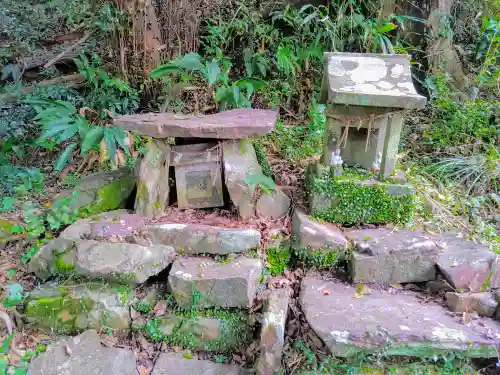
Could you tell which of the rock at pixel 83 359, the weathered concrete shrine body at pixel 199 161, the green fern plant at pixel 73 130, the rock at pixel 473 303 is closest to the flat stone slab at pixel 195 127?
the weathered concrete shrine body at pixel 199 161

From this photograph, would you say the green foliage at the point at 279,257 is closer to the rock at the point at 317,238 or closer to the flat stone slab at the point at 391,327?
the rock at the point at 317,238

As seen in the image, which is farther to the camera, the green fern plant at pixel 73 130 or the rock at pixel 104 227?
the green fern plant at pixel 73 130

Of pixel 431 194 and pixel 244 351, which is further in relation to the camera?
pixel 431 194

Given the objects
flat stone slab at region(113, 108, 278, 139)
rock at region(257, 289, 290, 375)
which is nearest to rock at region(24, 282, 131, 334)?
rock at region(257, 289, 290, 375)

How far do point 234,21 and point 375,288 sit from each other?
4529 millimetres

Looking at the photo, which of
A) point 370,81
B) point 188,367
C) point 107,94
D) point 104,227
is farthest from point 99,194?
point 370,81

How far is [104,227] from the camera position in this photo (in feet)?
11.0

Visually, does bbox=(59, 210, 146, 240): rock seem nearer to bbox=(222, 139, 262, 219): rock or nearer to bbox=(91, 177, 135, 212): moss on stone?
bbox=(91, 177, 135, 212): moss on stone

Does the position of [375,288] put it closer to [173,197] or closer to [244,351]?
[244,351]

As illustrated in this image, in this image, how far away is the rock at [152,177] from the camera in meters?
3.47

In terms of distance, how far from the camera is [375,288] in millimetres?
3117

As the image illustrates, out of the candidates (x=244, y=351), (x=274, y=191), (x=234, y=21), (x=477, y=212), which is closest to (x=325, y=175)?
(x=274, y=191)

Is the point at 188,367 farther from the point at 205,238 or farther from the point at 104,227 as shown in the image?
the point at 104,227

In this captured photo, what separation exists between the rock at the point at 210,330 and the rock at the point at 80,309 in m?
0.35
